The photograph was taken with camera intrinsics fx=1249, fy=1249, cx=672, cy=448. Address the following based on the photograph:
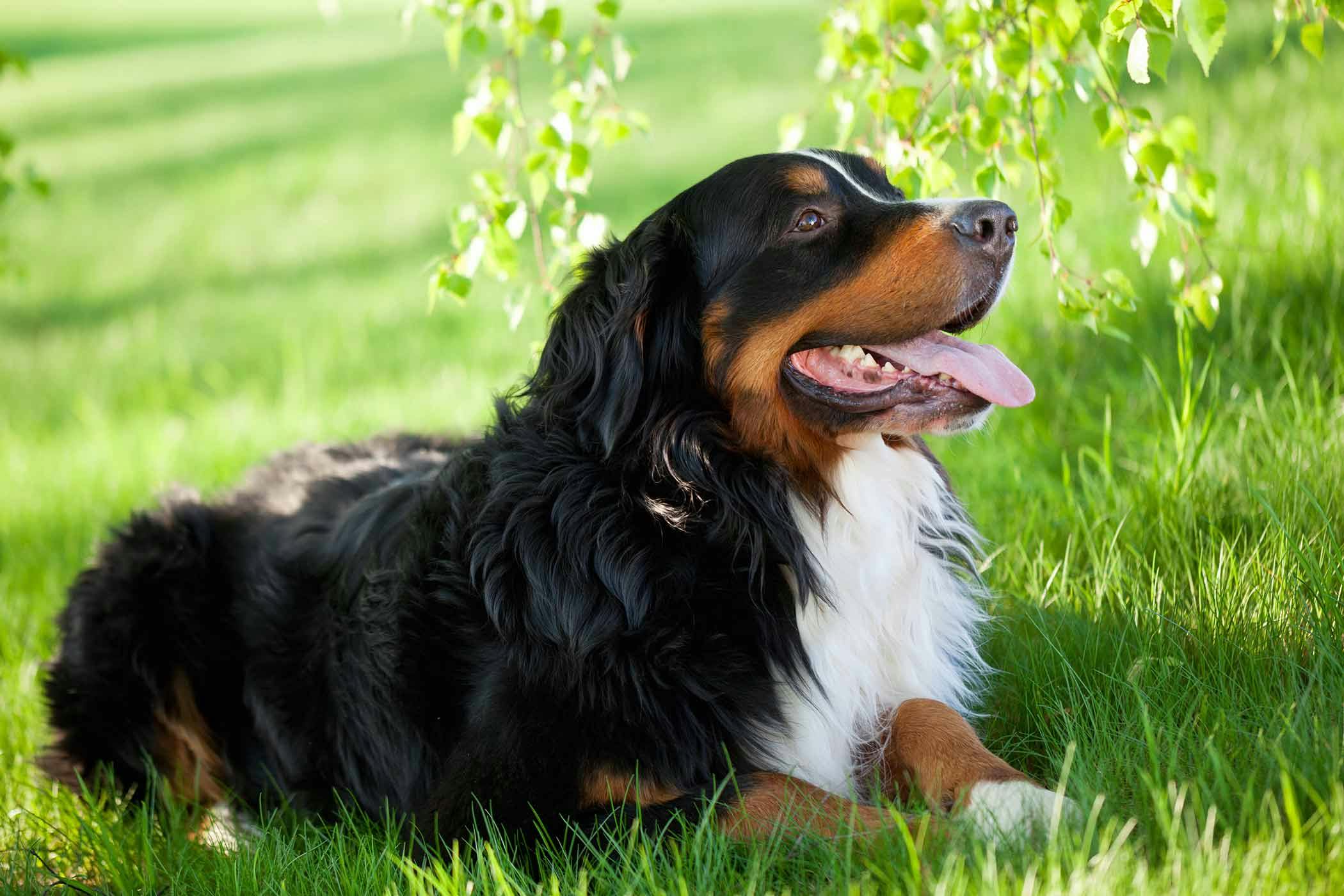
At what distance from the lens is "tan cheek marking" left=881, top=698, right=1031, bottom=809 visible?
267 centimetres

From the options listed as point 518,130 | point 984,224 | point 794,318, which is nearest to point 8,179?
point 518,130

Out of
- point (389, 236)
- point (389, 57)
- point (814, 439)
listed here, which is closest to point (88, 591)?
point (814, 439)

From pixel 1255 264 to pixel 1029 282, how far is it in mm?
1205

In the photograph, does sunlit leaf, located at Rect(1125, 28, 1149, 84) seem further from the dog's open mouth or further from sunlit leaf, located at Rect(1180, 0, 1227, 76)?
the dog's open mouth

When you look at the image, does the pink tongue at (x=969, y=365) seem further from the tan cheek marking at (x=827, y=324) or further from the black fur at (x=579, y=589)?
the black fur at (x=579, y=589)

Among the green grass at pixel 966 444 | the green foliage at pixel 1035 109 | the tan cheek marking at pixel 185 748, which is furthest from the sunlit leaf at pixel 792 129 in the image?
the tan cheek marking at pixel 185 748

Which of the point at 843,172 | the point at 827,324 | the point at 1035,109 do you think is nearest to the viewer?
the point at 827,324

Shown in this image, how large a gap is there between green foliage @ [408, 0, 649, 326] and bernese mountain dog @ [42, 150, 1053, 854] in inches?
14.0

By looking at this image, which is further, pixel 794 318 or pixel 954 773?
pixel 794 318

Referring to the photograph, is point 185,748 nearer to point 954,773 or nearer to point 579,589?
point 579,589

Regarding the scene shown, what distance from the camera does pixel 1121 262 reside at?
607 centimetres

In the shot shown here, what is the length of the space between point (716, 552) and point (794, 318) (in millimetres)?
591

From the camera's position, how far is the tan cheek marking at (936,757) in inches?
105

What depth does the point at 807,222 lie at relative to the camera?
10.1 ft
